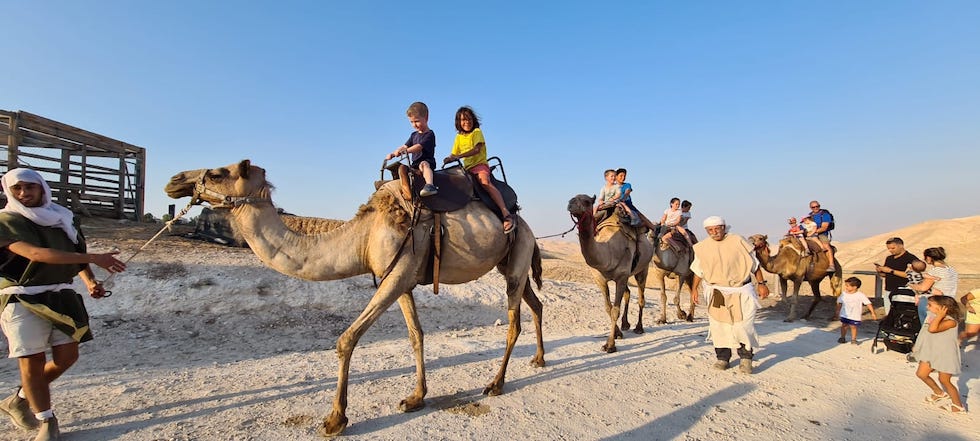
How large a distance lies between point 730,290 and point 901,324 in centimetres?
370

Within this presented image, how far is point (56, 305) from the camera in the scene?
11.0 ft

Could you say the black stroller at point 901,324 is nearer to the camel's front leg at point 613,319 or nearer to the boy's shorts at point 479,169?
the camel's front leg at point 613,319

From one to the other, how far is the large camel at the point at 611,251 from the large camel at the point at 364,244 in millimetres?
2168

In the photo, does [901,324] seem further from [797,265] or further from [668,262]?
[797,265]

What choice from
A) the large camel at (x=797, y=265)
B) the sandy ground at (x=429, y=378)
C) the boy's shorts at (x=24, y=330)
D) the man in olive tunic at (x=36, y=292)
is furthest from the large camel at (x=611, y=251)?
the boy's shorts at (x=24, y=330)

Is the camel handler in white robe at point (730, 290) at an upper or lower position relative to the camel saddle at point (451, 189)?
lower

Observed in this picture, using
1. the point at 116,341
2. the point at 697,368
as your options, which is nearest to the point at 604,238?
the point at 697,368

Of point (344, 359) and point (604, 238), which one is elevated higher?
point (604, 238)

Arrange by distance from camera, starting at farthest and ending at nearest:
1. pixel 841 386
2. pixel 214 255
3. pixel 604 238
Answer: pixel 214 255, pixel 604 238, pixel 841 386

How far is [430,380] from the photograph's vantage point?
516cm

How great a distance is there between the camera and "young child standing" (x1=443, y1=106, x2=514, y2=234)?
498 centimetres

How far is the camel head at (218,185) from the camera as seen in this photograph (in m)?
3.80

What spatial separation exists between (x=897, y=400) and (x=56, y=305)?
848cm

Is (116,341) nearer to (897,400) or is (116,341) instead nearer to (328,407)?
(328,407)
